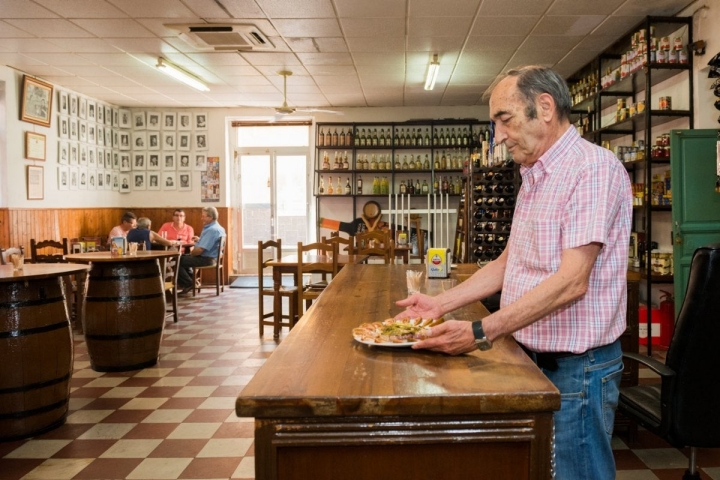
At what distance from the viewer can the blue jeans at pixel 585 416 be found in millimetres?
1512

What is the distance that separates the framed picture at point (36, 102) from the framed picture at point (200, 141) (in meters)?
2.72

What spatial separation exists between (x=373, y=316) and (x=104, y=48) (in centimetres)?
592

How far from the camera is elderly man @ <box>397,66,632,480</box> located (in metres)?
1.45

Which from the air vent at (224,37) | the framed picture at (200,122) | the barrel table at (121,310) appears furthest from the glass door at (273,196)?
the barrel table at (121,310)

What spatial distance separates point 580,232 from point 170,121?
10.1m

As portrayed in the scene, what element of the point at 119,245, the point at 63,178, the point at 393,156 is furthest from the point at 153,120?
the point at 119,245

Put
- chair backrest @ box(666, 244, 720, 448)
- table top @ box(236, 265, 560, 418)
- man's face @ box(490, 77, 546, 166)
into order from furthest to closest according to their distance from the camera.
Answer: chair backrest @ box(666, 244, 720, 448) → man's face @ box(490, 77, 546, 166) → table top @ box(236, 265, 560, 418)

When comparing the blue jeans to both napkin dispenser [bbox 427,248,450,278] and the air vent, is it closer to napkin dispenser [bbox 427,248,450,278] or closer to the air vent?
napkin dispenser [bbox 427,248,450,278]

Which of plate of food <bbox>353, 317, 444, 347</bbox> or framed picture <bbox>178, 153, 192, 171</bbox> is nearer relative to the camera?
plate of food <bbox>353, 317, 444, 347</bbox>

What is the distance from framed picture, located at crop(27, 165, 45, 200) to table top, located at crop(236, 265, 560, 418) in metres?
7.21

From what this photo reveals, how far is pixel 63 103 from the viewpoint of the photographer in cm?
855

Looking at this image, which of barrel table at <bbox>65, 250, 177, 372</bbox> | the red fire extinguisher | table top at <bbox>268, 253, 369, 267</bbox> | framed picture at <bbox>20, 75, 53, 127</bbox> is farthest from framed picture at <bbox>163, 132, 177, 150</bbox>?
the red fire extinguisher

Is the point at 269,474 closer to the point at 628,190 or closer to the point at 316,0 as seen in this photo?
the point at 628,190

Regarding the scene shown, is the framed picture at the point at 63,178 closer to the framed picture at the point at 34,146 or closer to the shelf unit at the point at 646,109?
the framed picture at the point at 34,146
